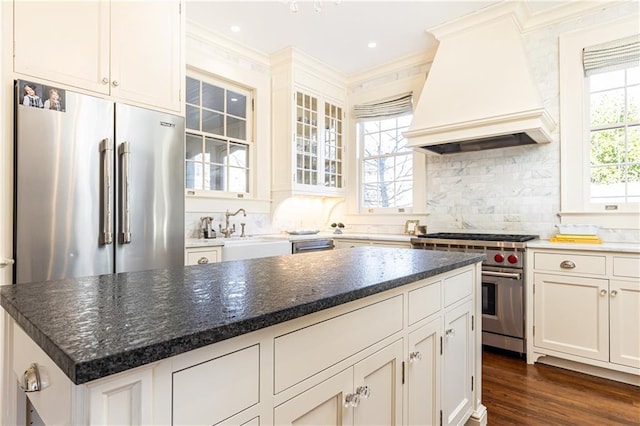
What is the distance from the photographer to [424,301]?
149 centimetres

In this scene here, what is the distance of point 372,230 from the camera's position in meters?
4.60

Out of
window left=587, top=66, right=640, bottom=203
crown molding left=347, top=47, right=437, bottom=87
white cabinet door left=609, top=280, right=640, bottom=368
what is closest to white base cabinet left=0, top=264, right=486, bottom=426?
white cabinet door left=609, top=280, right=640, bottom=368

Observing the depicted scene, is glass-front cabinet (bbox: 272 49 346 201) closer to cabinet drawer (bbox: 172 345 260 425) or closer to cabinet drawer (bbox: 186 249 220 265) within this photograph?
cabinet drawer (bbox: 186 249 220 265)

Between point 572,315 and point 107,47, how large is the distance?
374 centimetres

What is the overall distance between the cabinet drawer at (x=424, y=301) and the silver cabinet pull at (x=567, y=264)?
1690 mm

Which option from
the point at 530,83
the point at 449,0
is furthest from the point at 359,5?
the point at 530,83

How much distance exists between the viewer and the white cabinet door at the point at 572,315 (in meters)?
2.58

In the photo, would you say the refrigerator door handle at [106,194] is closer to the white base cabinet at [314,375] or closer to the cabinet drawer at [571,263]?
the white base cabinet at [314,375]

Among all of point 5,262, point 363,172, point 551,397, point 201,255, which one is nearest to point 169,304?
point 5,262

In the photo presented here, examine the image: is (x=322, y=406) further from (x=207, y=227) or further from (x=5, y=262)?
(x=207, y=227)

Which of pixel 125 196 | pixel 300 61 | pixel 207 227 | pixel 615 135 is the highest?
pixel 300 61

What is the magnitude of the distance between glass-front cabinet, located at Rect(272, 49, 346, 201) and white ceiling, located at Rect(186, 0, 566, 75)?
0.26 meters

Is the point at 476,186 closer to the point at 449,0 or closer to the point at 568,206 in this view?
the point at 568,206

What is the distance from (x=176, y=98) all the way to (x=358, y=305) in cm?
224
